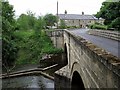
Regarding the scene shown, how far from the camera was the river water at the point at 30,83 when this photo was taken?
1101 inches

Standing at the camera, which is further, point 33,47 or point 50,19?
point 50,19

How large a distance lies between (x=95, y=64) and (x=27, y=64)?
3442 cm

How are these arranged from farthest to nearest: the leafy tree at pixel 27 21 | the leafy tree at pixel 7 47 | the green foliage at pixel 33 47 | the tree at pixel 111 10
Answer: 1. the leafy tree at pixel 27 21
2. the green foliage at pixel 33 47
3. the leafy tree at pixel 7 47
4. the tree at pixel 111 10

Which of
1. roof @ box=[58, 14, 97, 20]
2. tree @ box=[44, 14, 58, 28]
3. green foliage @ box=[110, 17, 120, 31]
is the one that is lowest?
green foliage @ box=[110, 17, 120, 31]

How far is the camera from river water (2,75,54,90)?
28.0 metres

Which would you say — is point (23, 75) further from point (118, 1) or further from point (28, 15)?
point (28, 15)

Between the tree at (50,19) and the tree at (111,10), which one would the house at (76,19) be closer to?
the tree at (50,19)

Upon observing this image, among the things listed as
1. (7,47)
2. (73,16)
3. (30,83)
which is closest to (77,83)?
(30,83)

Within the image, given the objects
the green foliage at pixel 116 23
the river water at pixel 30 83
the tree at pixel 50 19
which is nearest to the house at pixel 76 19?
the tree at pixel 50 19

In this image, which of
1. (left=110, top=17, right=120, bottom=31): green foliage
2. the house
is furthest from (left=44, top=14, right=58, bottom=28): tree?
(left=110, top=17, right=120, bottom=31): green foliage

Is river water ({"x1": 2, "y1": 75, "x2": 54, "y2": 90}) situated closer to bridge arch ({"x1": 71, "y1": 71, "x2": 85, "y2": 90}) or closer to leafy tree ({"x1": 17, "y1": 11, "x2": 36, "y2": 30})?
bridge arch ({"x1": 71, "y1": 71, "x2": 85, "y2": 90})

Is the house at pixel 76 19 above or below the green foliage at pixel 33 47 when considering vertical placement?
above

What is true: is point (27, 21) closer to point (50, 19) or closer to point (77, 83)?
point (50, 19)

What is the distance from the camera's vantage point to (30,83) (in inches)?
1161
